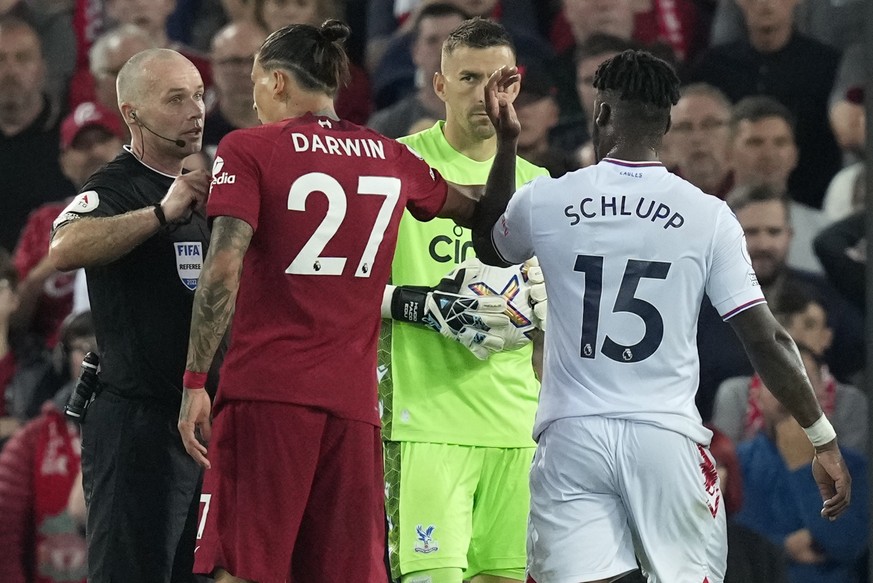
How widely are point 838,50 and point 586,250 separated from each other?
3.97 meters

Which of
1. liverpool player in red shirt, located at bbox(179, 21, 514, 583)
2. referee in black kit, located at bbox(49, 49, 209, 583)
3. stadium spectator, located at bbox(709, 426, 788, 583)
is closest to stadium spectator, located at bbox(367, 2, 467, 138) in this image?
stadium spectator, located at bbox(709, 426, 788, 583)

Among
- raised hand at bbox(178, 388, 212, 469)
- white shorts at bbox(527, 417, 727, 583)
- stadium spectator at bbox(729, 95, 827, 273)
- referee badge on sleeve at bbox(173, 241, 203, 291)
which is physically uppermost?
stadium spectator at bbox(729, 95, 827, 273)

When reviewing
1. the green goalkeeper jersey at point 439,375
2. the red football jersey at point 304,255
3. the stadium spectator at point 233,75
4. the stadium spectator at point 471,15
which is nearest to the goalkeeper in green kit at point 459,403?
the green goalkeeper jersey at point 439,375

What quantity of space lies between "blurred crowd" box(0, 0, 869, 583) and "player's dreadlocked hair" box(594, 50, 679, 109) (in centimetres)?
302

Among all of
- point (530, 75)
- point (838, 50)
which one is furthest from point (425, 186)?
point (838, 50)

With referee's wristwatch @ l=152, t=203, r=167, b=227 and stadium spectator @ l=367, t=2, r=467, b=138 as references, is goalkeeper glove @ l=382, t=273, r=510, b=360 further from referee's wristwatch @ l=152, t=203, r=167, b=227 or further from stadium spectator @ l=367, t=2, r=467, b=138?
stadium spectator @ l=367, t=2, r=467, b=138

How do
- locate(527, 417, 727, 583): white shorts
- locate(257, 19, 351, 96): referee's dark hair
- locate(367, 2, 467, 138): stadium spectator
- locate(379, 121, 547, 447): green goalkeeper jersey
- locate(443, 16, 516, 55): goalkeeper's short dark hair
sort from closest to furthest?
1. locate(527, 417, 727, 583): white shorts
2. locate(257, 19, 351, 96): referee's dark hair
3. locate(379, 121, 547, 447): green goalkeeper jersey
4. locate(443, 16, 516, 55): goalkeeper's short dark hair
5. locate(367, 2, 467, 138): stadium spectator

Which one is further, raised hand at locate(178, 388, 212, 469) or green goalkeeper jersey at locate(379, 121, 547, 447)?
green goalkeeper jersey at locate(379, 121, 547, 447)

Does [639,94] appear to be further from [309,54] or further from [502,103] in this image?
[309,54]

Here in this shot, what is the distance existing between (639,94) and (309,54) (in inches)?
36.5

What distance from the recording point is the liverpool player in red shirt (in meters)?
3.76

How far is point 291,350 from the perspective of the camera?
12.5ft

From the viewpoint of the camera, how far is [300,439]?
12.5 feet

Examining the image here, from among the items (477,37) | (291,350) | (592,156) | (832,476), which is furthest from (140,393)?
(592,156)
